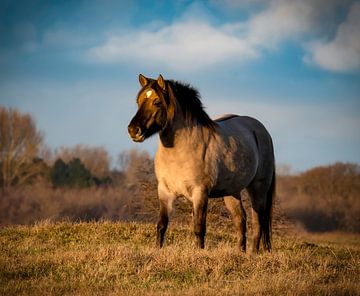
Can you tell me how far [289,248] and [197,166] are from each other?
12.1ft

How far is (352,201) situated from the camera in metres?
56.2

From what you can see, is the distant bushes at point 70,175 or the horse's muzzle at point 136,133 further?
the distant bushes at point 70,175

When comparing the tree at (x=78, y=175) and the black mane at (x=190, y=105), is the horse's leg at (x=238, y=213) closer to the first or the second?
the black mane at (x=190, y=105)

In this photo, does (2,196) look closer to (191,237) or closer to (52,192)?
(52,192)

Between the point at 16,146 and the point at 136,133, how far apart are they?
4861 cm

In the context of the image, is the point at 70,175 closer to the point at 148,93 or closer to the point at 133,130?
the point at 148,93

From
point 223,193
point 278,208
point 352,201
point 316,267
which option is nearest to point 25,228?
point 223,193

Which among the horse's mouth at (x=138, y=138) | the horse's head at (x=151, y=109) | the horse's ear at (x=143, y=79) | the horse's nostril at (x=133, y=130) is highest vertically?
the horse's ear at (x=143, y=79)

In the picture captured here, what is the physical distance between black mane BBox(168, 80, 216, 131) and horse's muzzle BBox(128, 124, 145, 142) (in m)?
1.09

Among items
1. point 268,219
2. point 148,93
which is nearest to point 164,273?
point 148,93

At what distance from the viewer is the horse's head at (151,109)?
7.89m

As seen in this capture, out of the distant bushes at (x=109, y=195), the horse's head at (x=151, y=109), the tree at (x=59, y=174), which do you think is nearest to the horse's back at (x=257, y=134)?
the horse's head at (x=151, y=109)

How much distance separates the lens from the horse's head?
25.9 ft

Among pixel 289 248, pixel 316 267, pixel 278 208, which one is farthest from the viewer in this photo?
pixel 278 208
